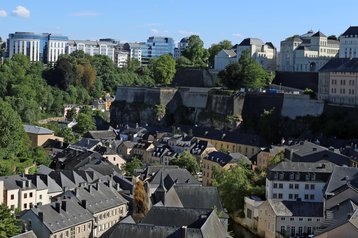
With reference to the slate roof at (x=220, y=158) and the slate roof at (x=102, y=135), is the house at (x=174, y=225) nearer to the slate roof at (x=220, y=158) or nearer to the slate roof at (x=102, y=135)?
the slate roof at (x=220, y=158)

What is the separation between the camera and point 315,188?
29.9 metres

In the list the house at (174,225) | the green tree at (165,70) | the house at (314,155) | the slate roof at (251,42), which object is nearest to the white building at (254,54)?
the slate roof at (251,42)

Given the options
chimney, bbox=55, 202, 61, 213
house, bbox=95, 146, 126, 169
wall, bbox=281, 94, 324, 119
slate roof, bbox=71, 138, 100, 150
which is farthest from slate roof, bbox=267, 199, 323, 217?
wall, bbox=281, 94, 324, 119

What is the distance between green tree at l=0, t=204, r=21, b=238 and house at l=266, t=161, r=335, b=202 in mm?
12947

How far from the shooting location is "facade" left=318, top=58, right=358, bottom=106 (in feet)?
158

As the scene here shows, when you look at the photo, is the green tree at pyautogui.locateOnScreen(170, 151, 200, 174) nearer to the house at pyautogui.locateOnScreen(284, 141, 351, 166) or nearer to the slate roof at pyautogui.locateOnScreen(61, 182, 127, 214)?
the house at pyautogui.locateOnScreen(284, 141, 351, 166)

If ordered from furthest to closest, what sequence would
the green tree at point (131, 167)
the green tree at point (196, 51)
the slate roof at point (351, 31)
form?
the green tree at point (196, 51) < the slate roof at point (351, 31) < the green tree at point (131, 167)

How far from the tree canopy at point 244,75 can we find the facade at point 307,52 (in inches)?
255

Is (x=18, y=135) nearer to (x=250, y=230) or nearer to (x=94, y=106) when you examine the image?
(x=250, y=230)

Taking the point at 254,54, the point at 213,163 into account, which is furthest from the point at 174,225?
the point at 254,54

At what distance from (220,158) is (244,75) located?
20.2 metres

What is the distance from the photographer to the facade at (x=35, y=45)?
4134 inches

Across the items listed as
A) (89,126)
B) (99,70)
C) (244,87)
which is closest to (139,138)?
(89,126)

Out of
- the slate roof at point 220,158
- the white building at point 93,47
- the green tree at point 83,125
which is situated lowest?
the slate roof at point 220,158
